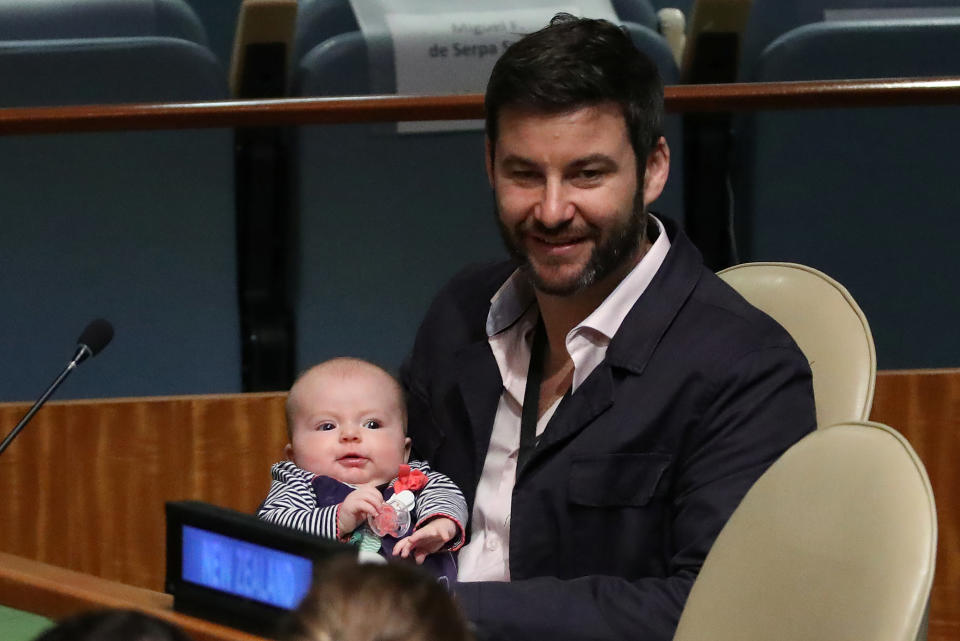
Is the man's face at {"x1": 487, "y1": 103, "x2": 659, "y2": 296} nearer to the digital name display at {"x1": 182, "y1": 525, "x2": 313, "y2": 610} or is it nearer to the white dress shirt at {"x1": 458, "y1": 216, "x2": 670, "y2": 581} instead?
the white dress shirt at {"x1": 458, "y1": 216, "x2": 670, "y2": 581}

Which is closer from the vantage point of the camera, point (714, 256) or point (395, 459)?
point (395, 459)

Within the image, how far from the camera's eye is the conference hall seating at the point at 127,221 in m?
2.72

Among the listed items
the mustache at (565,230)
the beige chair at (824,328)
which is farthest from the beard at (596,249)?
the beige chair at (824,328)

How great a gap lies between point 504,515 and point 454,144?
1116 millimetres

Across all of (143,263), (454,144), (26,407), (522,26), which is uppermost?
(522,26)

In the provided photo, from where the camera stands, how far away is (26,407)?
261cm

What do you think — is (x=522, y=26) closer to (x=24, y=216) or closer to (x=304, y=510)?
(x=24, y=216)

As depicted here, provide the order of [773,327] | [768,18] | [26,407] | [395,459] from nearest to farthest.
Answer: [773,327] → [395,459] → [26,407] → [768,18]

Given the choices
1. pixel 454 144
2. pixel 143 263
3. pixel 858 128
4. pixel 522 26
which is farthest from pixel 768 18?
pixel 143 263

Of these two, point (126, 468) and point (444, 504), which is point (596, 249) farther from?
point (126, 468)

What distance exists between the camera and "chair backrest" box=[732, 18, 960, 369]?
278 centimetres

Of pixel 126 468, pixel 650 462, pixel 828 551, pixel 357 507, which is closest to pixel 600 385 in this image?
pixel 650 462

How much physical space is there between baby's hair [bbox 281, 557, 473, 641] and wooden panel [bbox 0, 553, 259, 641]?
0.74 metres

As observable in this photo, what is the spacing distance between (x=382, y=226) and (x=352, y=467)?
3.04 feet
